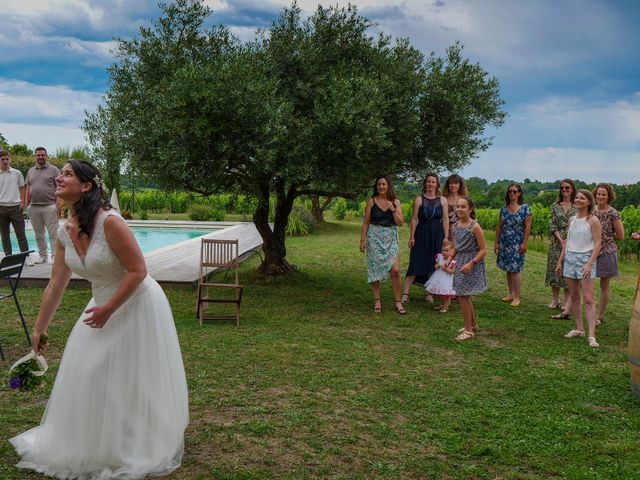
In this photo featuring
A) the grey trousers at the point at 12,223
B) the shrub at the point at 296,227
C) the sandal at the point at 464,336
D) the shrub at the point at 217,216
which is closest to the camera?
the sandal at the point at 464,336

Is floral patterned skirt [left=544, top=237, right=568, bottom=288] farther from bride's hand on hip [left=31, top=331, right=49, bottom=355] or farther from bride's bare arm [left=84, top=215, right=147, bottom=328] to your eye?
bride's hand on hip [left=31, top=331, right=49, bottom=355]

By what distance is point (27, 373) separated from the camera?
4.02 m

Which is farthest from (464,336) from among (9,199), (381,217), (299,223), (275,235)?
(299,223)

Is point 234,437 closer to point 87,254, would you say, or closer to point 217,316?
point 87,254

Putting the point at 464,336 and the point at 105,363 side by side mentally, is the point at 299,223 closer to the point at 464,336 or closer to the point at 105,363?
the point at 464,336

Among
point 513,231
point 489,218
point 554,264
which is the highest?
point 513,231

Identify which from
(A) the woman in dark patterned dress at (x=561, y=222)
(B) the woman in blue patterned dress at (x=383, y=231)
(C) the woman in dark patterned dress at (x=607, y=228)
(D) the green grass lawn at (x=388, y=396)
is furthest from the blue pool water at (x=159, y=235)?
(C) the woman in dark patterned dress at (x=607, y=228)

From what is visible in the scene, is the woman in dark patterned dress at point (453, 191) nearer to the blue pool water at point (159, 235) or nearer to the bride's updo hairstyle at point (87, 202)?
the bride's updo hairstyle at point (87, 202)

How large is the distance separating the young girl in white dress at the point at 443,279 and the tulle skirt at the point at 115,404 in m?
6.15

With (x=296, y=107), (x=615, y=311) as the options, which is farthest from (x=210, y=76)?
(x=615, y=311)

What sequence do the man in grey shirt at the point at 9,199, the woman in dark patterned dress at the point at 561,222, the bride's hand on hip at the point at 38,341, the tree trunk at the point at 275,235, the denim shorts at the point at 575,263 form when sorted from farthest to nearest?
the tree trunk at the point at 275,235 < the man in grey shirt at the point at 9,199 < the woman in dark patterned dress at the point at 561,222 < the denim shorts at the point at 575,263 < the bride's hand on hip at the point at 38,341

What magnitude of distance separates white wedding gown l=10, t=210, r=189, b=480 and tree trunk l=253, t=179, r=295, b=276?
742cm

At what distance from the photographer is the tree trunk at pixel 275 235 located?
11.6 metres

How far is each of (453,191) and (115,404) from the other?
6794mm
